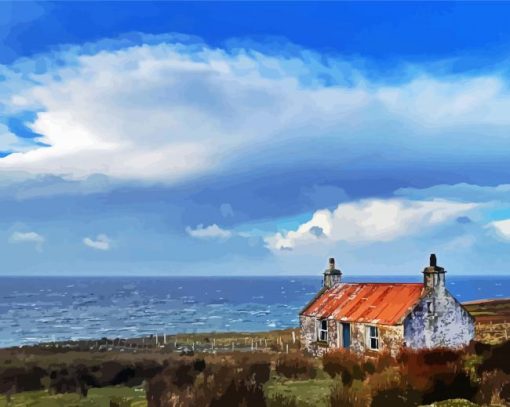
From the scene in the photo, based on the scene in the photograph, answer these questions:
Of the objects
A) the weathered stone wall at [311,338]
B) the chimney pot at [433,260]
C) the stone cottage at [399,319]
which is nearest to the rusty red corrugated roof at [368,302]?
the stone cottage at [399,319]

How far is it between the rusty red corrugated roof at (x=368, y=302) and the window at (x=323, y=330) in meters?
0.45

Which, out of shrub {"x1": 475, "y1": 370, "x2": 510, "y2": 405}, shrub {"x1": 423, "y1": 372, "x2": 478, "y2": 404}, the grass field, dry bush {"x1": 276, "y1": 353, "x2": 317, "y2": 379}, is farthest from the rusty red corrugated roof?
shrub {"x1": 423, "y1": 372, "x2": 478, "y2": 404}

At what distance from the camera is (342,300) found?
34938 millimetres

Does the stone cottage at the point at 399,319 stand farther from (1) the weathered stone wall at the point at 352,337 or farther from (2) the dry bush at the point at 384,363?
(2) the dry bush at the point at 384,363

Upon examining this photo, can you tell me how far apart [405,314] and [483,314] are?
222 ft

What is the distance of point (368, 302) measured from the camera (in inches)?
1291

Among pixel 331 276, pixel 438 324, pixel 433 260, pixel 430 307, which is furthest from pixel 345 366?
pixel 331 276

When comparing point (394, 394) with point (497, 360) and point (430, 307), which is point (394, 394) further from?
point (430, 307)

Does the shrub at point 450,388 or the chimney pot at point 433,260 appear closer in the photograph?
the shrub at point 450,388

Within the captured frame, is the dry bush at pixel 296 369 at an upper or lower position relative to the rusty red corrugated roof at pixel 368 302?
lower

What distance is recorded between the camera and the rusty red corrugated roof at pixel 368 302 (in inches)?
1185

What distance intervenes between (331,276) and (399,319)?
9.71 meters

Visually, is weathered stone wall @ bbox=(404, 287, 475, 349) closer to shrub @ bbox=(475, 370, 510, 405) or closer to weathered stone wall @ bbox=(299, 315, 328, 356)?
weathered stone wall @ bbox=(299, 315, 328, 356)

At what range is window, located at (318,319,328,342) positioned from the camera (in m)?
34.7
